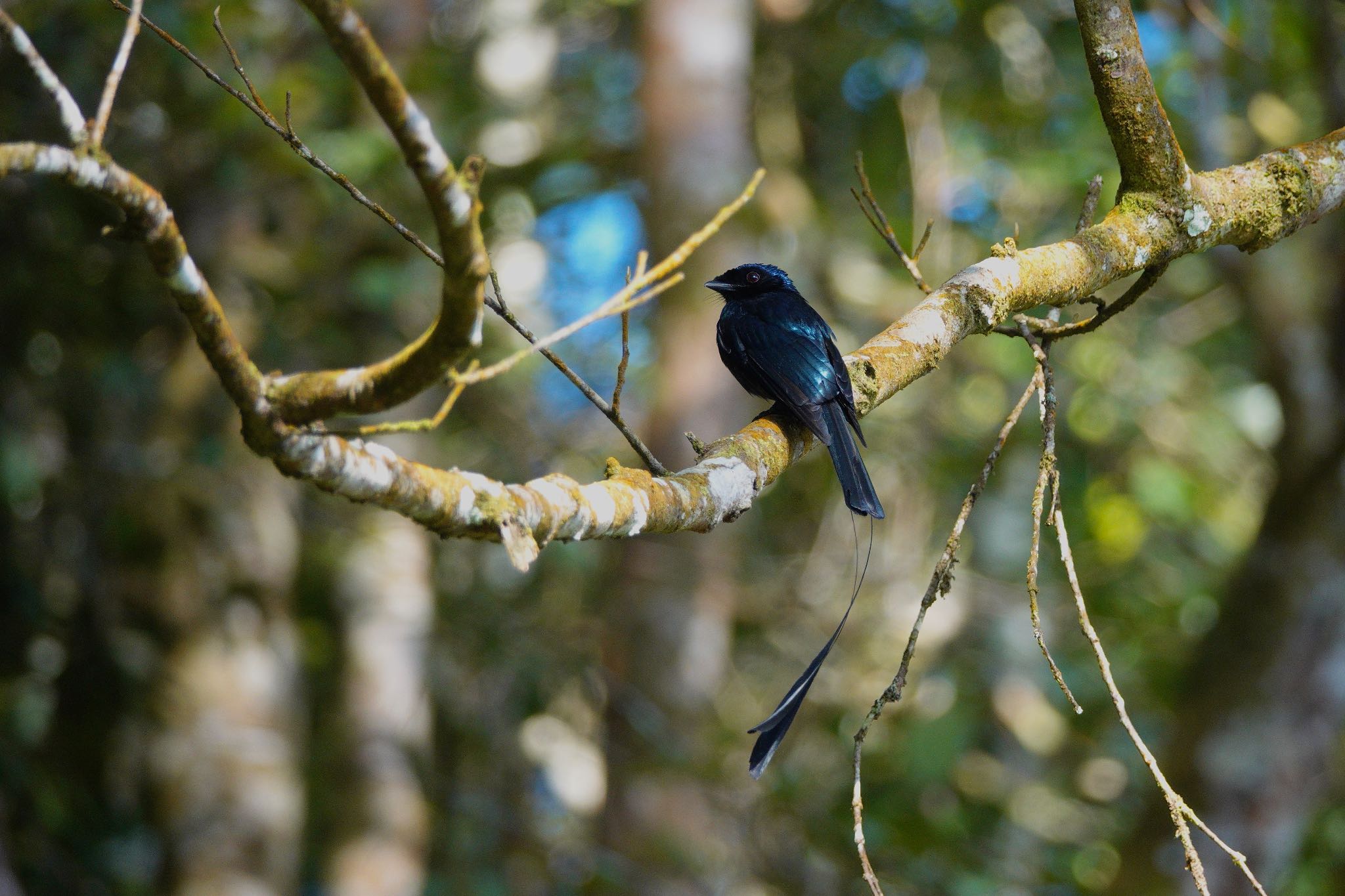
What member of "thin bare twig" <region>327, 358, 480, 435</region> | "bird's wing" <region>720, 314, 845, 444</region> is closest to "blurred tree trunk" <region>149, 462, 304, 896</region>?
"bird's wing" <region>720, 314, 845, 444</region>

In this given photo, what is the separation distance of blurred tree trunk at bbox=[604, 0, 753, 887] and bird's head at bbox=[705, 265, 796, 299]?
155 centimetres

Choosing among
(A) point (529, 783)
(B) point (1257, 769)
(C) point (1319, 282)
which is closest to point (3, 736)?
(A) point (529, 783)

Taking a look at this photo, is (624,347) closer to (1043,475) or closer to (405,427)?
(405,427)

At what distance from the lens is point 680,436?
6145 mm

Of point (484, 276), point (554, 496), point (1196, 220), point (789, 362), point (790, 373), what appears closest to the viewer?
point (484, 276)

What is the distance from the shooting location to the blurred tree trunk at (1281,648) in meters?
6.11

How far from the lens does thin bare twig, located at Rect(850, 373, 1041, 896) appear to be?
5.81 feet

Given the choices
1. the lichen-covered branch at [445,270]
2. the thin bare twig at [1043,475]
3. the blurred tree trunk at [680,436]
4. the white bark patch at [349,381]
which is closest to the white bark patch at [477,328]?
the lichen-covered branch at [445,270]

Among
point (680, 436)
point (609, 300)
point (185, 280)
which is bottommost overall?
point (185, 280)

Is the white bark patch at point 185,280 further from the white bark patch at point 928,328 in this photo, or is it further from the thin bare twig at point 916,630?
the white bark patch at point 928,328

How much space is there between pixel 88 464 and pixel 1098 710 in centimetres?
629

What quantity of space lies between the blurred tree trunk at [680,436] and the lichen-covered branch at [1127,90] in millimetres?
3692

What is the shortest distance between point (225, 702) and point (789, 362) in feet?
14.5

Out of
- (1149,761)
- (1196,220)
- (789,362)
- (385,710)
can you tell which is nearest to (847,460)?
(789,362)
